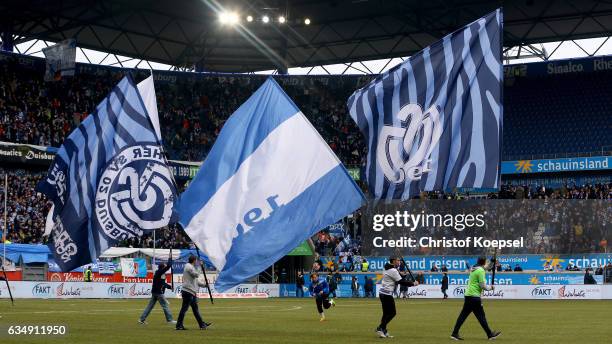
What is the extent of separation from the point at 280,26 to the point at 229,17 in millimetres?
7776

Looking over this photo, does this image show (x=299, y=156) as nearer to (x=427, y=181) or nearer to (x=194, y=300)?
(x=427, y=181)

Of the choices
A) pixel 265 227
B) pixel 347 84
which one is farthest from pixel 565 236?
pixel 265 227

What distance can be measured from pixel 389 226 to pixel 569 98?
2561 cm

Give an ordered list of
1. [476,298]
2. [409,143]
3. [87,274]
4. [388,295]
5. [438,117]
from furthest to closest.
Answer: [87,274] → [388,295] → [476,298] → [438,117] → [409,143]

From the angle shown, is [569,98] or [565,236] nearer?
[565,236]

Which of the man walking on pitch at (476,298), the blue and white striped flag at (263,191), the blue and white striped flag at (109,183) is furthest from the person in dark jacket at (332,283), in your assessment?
the blue and white striped flag at (263,191)

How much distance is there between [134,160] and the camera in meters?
27.1

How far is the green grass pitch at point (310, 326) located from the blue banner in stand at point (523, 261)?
1660 centimetres

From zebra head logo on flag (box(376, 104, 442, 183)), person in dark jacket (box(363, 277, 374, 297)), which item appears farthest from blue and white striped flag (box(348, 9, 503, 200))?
person in dark jacket (box(363, 277, 374, 297))

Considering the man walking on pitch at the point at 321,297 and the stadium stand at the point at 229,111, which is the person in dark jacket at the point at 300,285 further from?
the man walking on pitch at the point at 321,297

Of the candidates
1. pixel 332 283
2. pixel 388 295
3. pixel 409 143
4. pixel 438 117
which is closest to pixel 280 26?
pixel 332 283

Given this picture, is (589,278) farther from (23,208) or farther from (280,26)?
(23,208)

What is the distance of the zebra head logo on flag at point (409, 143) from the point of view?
2058 cm

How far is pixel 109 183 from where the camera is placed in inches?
1059
